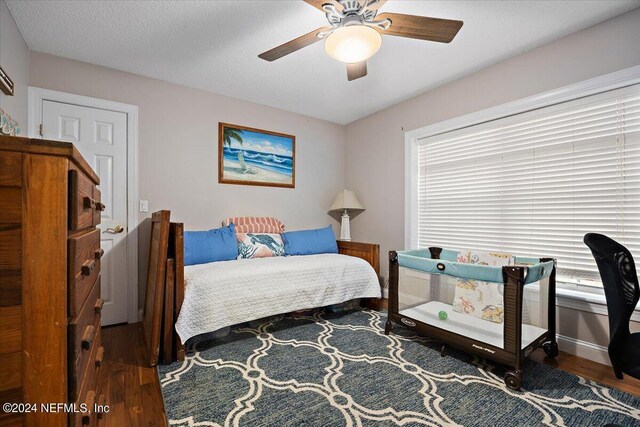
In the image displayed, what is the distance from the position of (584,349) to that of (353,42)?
2653mm

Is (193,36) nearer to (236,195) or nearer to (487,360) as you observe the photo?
(236,195)

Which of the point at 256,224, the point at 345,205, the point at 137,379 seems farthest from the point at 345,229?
the point at 137,379

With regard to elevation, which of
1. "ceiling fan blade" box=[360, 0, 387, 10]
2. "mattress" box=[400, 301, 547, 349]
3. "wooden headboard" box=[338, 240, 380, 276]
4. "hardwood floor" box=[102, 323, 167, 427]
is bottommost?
"hardwood floor" box=[102, 323, 167, 427]

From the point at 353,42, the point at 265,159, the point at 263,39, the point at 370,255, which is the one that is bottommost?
the point at 370,255

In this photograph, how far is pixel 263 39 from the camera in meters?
2.21

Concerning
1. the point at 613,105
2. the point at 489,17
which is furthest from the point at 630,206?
the point at 489,17

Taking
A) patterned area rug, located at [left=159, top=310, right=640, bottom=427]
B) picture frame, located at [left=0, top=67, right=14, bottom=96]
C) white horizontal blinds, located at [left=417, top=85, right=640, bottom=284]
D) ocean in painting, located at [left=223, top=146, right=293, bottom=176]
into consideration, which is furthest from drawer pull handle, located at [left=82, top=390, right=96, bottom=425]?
white horizontal blinds, located at [left=417, top=85, right=640, bottom=284]

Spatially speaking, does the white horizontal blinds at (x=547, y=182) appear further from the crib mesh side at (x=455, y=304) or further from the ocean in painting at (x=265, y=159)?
the ocean in painting at (x=265, y=159)

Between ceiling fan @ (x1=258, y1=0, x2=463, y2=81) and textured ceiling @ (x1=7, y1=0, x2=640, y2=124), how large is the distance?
28 centimetres

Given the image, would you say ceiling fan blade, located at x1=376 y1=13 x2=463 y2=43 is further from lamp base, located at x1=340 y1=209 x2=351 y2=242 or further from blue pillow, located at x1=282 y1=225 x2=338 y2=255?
lamp base, located at x1=340 y1=209 x2=351 y2=242

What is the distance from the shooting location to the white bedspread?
7.02 feet

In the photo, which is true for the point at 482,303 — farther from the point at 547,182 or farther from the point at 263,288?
the point at 263,288

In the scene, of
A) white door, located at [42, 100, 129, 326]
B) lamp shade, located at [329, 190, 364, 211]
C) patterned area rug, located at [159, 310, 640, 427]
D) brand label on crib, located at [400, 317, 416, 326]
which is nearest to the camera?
patterned area rug, located at [159, 310, 640, 427]

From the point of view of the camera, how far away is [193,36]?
2.19 m
